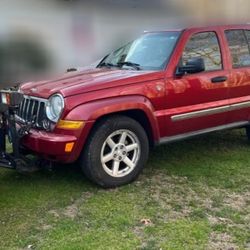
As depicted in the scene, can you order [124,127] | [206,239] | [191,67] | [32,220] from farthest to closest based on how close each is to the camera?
[191,67] < [124,127] < [32,220] < [206,239]

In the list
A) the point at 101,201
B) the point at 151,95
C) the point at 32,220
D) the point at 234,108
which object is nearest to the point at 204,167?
the point at 234,108

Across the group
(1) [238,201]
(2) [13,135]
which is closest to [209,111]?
(1) [238,201]

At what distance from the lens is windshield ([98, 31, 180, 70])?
4973 mm

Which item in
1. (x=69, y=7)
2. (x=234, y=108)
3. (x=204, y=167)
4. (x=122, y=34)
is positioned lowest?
(x=204, y=167)

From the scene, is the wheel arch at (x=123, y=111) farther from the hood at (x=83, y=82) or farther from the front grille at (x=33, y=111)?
the front grille at (x=33, y=111)

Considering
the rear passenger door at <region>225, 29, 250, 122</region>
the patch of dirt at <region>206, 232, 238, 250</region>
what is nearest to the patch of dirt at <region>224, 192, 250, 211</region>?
the patch of dirt at <region>206, 232, 238, 250</region>

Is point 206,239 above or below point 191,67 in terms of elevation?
below

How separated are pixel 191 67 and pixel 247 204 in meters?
1.50

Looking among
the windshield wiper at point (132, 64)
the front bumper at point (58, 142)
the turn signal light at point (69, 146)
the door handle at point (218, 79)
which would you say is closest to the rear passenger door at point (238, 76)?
the door handle at point (218, 79)

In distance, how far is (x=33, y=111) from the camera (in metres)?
4.53

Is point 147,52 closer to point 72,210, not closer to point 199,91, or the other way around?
point 199,91

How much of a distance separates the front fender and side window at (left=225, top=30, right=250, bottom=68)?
1.35 meters

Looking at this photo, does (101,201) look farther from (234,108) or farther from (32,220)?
(234,108)

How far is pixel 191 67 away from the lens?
482 cm
